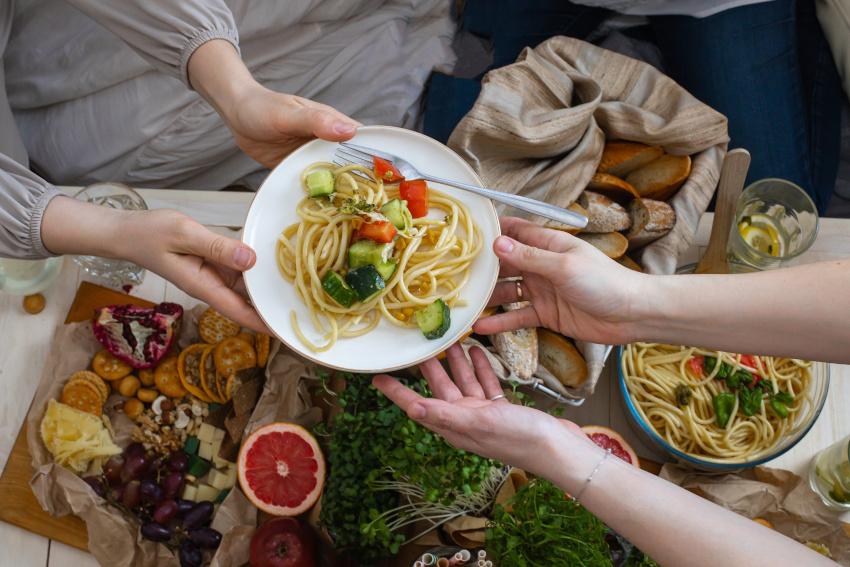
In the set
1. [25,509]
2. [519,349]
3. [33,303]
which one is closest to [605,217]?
[519,349]

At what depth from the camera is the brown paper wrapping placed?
1959 mm

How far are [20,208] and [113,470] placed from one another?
82 centimetres

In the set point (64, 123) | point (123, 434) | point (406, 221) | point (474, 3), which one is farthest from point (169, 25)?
point (474, 3)

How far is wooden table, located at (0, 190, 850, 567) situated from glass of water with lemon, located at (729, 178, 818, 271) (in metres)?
0.17

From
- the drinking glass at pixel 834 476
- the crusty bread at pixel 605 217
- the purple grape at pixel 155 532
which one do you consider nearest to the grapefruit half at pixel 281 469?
the purple grape at pixel 155 532

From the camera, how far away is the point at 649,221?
2.10m

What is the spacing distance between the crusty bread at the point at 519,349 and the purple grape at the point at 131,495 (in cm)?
114

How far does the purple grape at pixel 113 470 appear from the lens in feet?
6.86

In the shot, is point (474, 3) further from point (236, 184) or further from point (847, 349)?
point (847, 349)

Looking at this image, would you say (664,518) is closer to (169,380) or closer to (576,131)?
(576,131)

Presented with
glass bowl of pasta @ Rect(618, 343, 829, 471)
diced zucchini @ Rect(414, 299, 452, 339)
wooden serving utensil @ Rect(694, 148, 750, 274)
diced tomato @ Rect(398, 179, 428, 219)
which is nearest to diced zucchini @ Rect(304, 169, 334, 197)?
diced tomato @ Rect(398, 179, 428, 219)

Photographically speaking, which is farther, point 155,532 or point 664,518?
point 155,532

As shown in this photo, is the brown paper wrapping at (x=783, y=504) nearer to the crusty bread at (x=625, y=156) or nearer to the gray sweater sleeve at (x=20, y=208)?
the crusty bread at (x=625, y=156)

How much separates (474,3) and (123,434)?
2.19 meters
